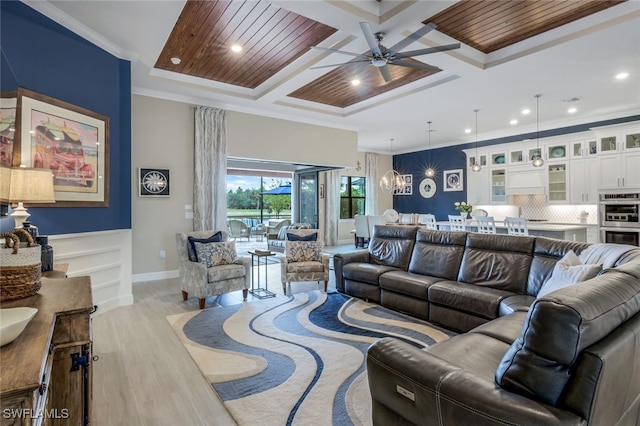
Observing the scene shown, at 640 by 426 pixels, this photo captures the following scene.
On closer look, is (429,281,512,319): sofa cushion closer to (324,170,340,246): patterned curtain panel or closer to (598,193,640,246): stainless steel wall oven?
(598,193,640,246): stainless steel wall oven

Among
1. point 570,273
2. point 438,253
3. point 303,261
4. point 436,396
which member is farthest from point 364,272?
point 436,396

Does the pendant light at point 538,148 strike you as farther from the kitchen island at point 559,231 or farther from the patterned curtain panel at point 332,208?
the patterned curtain panel at point 332,208

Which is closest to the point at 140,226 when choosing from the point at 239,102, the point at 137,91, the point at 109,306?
the point at 109,306

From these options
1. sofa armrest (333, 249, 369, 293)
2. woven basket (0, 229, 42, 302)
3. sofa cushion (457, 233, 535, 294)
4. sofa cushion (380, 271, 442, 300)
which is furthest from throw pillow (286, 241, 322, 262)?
woven basket (0, 229, 42, 302)

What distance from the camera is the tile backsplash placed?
24.4ft

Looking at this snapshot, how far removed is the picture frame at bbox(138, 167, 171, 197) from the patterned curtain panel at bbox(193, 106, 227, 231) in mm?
459

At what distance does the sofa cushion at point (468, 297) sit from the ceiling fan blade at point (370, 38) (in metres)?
2.51

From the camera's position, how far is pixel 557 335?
45.1 inches

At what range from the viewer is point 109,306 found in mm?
4117

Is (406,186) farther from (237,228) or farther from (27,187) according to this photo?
(27,187)

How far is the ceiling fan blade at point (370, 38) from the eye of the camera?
299cm

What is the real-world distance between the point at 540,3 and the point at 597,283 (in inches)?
130

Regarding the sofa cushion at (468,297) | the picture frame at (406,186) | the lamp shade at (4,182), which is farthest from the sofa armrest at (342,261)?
the picture frame at (406,186)

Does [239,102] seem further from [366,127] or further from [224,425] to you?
[224,425]
